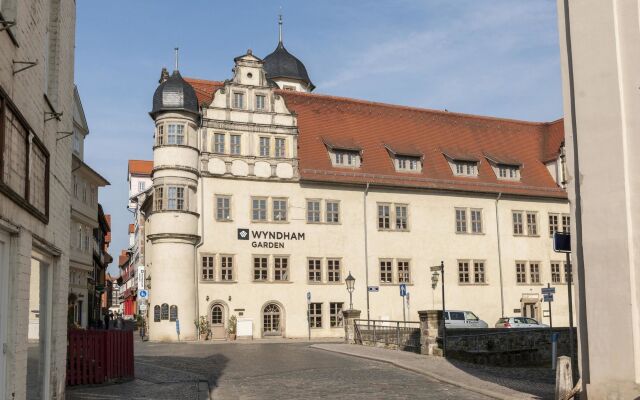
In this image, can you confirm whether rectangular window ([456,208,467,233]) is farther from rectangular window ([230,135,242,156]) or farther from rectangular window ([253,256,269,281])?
rectangular window ([230,135,242,156])

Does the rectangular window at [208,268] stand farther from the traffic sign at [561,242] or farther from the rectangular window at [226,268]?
the traffic sign at [561,242]

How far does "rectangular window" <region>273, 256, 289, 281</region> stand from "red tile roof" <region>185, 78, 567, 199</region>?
4.69 m

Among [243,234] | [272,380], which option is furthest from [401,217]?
[272,380]

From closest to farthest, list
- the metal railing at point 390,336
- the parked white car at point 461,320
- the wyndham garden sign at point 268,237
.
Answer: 1. the metal railing at point 390,336
2. the parked white car at point 461,320
3. the wyndham garden sign at point 268,237

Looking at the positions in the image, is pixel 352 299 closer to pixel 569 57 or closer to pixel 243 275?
pixel 243 275

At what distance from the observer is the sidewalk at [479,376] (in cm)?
1551

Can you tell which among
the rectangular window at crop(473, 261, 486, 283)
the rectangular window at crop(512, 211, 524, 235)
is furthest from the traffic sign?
the rectangular window at crop(512, 211, 524, 235)

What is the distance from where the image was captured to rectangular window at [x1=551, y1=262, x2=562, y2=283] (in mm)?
49250

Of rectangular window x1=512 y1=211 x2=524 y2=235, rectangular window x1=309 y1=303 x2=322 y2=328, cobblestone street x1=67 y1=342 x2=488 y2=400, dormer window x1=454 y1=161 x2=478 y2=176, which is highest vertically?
dormer window x1=454 y1=161 x2=478 y2=176

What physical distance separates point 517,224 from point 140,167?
241ft

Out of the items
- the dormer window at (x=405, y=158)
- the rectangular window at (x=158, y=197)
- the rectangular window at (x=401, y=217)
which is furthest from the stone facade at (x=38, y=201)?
the dormer window at (x=405, y=158)

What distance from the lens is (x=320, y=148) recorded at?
44938 mm

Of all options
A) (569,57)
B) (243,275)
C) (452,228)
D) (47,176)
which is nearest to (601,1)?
(569,57)

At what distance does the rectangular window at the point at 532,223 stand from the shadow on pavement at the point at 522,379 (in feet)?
86.9
